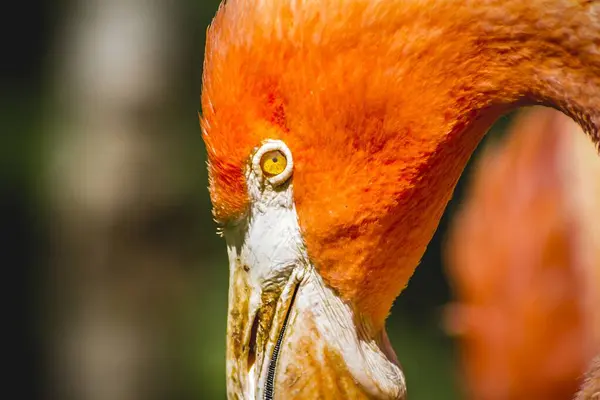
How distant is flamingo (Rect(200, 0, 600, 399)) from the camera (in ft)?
4.86

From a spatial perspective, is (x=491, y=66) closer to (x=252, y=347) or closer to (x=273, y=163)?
(x=273, y=163)

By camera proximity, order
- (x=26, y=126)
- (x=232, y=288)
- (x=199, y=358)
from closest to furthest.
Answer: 1. (x=232, y=288)
2. (x=199, y=358)
3. (x=26, y=126)

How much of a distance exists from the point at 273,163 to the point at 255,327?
31cm

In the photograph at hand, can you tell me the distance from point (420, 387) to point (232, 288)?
2901 millimetres

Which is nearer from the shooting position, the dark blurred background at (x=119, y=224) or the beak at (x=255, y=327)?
the beak at (x=255, y=327)

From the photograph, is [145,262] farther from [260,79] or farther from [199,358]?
[260,79]

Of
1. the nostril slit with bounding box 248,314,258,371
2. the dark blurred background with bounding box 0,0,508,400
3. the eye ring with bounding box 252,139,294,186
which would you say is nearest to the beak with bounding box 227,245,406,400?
the nostril slit with bounding box 248,314,258,371

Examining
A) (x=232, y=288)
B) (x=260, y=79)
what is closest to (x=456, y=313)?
(x=232, y=288)

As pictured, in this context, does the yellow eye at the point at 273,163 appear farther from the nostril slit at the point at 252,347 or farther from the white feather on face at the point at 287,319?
the nostril slit at the point at 252,347

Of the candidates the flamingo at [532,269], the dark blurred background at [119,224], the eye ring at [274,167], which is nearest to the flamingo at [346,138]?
the eye ring at [274,167]

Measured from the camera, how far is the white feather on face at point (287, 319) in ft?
5.37

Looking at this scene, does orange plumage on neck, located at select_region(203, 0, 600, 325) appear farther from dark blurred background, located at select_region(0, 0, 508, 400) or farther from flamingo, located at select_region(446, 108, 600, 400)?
dark blurred background, located at select_region(0, 0, 508, 400)

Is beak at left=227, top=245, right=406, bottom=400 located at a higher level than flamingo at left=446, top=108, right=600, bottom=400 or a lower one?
lower

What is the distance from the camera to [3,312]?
5.33m
